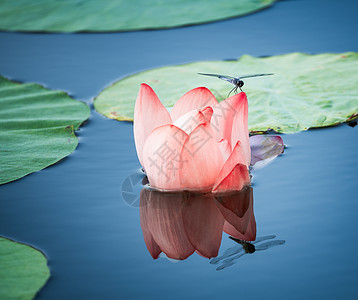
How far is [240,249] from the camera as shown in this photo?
141cm

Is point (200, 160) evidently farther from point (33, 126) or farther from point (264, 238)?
point (33, 126)

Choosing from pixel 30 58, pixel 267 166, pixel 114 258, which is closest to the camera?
pixel 114 258

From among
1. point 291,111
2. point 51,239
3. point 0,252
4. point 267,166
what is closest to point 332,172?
point 267,166

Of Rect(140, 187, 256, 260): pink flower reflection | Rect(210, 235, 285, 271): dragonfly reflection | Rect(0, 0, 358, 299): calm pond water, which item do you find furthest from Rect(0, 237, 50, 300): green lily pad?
Rect(210, 235, 285, 271): dragonfly reflection

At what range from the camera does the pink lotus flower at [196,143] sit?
1604 mm

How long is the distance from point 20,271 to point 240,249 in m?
0.57

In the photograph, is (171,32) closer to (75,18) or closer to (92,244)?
(75,18)

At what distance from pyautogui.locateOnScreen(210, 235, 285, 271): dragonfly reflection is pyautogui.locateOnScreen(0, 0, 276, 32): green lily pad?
8.39 ft

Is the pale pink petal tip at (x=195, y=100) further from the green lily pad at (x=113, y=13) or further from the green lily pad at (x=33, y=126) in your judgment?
the green lily pad at (x=113, y=13)

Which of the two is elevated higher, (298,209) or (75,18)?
(75,18)

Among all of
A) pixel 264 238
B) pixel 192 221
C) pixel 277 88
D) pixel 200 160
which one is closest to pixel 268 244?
pixel 264 238

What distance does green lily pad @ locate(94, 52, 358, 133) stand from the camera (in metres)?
2.26

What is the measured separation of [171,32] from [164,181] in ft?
7.10

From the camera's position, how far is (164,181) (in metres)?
1.71
